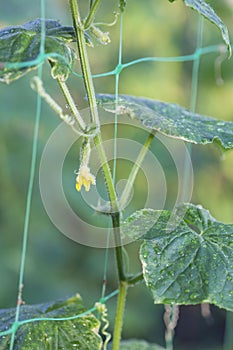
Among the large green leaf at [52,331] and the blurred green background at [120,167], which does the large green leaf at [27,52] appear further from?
the blurred green background at [120,167]

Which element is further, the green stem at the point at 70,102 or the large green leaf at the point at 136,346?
the large green leaf at the point at 136,346

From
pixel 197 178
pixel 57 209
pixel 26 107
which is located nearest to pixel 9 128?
pixel 26 107

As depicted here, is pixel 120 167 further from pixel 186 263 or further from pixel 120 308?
pixel 186 263

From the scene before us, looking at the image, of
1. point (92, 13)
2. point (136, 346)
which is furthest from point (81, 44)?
point (136, 346)

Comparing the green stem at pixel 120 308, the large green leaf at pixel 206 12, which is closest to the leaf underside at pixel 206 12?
the large green leaf at pixel 206 12

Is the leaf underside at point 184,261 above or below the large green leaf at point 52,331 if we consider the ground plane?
above

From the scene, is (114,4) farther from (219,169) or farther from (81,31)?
(81,31)
